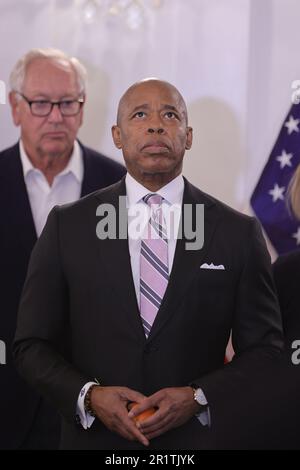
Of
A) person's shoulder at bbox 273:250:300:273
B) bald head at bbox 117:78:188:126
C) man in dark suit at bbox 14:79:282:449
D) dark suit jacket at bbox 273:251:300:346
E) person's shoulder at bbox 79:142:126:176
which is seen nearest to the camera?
man in dark suit at bbox 14:79:282:449

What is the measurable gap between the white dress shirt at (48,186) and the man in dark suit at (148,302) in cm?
62

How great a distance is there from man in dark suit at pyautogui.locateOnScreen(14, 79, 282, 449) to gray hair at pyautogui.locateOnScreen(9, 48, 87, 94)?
70 cm

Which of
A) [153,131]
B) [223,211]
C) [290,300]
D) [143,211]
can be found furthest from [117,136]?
[290,300]

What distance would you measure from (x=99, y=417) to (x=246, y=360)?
47 cm

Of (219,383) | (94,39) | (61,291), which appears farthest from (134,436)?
(94,39)

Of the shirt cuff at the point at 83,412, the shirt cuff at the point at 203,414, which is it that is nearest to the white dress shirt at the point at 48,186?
the shirt cuff at the point at 83,412

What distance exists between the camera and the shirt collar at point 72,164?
3.17 meters

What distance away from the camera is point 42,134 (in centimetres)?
313

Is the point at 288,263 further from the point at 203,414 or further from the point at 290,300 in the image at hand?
the point at 203,414

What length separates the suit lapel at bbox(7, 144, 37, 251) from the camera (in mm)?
3074

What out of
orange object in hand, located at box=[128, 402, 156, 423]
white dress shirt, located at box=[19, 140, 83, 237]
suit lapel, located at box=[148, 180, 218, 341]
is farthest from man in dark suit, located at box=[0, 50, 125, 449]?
orange object in hand, located at box=[128, 402, 156, 423]

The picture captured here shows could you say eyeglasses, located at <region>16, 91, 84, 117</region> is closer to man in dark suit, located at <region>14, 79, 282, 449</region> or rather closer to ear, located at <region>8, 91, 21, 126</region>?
ear, located at <region>8, 91, 21, 126</region>

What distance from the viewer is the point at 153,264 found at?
2.46 meters

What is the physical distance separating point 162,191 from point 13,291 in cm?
86
